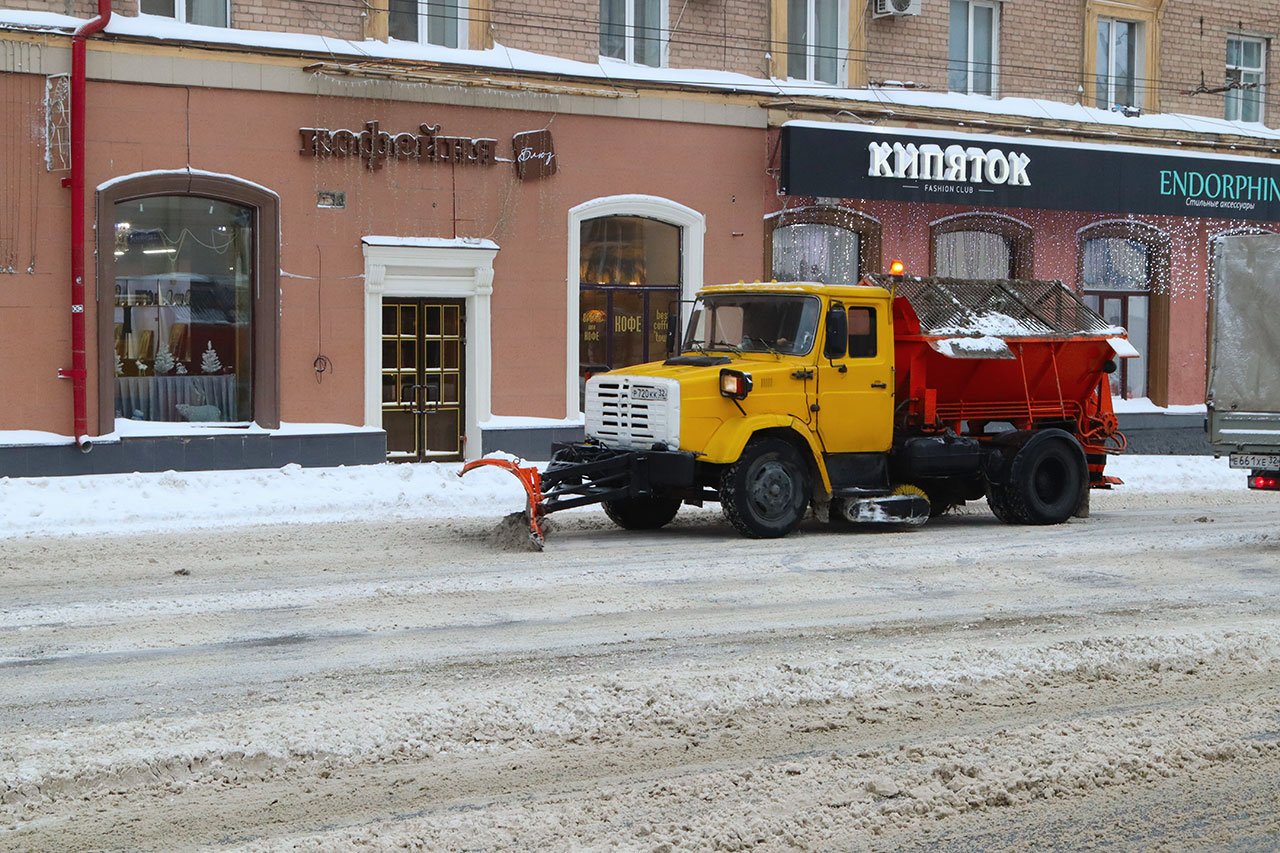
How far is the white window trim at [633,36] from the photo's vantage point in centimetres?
2070

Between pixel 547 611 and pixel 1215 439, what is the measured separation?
7.48 m

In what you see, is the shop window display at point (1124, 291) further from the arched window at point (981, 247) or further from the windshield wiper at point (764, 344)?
the windshield wiper at point (764, 344)

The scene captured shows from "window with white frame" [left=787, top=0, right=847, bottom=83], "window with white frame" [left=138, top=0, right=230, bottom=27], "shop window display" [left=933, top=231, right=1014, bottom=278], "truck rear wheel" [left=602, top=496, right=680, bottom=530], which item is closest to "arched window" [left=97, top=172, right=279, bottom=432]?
"window with white frame" [left=138, top=0, right=230, bottom=27]

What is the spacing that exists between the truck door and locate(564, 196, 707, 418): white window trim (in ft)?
23.2

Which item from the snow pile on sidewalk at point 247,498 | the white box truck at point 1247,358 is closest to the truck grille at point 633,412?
the snow pile on sidewalk at point 247,498

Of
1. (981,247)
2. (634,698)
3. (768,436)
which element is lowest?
(634,698)

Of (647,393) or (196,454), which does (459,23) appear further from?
(647,393)

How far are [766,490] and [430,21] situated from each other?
367 inches

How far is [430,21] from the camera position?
63.8 ft

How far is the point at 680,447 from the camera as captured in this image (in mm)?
12828

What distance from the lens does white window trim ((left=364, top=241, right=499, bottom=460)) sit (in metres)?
19.0

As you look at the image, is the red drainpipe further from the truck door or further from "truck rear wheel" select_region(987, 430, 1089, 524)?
"truck rear wheel" select_region(987, 430, 1089, 524)

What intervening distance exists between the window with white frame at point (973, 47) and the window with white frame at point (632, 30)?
16.7 ft

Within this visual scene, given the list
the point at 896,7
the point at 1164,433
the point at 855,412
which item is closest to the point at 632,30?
the point at 896,7
